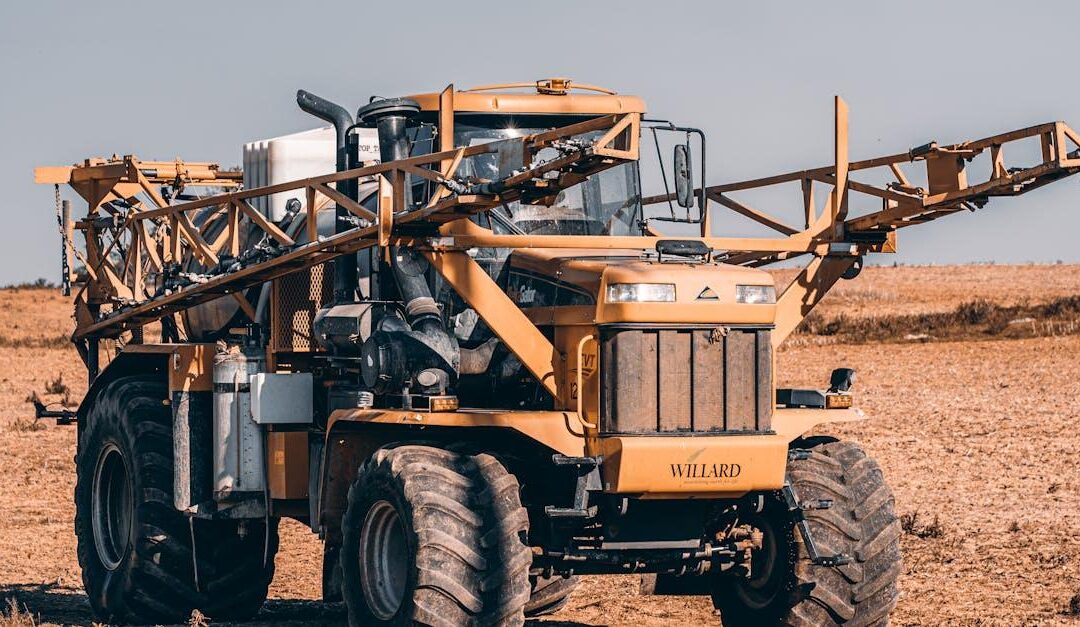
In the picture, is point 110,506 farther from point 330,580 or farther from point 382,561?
point 382,561

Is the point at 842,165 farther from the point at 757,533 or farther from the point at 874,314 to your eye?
the point at 874,314

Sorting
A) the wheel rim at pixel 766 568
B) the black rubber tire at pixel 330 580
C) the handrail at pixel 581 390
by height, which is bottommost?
the black rubber tire at pixel 330 580

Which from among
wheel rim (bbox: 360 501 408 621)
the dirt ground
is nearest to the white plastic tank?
the dirt ground

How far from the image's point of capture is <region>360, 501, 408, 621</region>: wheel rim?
11445 millimetres

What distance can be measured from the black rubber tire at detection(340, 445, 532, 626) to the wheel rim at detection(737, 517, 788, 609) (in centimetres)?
173

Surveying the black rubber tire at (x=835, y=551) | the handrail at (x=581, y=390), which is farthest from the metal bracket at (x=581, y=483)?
the black rubber tire at (x=835, y=551)

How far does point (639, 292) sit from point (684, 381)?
1.94 ft

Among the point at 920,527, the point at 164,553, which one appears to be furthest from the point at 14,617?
the point at 920,527

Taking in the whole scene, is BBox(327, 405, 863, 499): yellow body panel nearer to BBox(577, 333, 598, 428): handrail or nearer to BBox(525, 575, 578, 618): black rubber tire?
BBox(577, 333, 598, 428): handrail

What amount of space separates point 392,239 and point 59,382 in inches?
1033

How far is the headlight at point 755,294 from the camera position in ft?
36.1

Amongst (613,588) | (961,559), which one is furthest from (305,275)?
(961,559)

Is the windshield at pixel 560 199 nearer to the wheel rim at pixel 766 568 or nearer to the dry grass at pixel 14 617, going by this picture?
the wheel rim at pixel 766 568

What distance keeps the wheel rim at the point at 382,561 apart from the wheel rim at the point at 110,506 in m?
4.30
